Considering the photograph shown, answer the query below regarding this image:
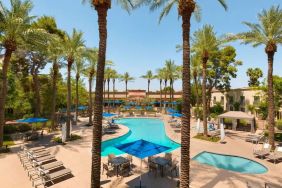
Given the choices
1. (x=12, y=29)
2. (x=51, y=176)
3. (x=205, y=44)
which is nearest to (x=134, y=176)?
(x=51, y=176)

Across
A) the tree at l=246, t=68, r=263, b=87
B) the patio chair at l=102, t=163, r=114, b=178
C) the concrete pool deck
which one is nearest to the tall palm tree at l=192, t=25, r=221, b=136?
the concrete pool deck

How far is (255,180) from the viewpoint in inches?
424

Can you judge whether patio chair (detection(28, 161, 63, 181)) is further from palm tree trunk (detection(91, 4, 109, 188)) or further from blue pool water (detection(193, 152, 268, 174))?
blue pool water (detection(193, 152, 268, 174))

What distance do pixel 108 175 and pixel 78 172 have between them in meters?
1.99

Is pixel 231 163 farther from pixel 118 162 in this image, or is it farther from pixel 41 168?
pixel 41 168

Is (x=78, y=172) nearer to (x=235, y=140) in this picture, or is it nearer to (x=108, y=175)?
(x=108, y=175)

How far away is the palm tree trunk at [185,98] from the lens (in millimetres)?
8305

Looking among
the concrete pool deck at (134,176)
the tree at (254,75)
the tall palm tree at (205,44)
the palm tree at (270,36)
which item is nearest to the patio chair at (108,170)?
the concrete pool deck at (134,176)

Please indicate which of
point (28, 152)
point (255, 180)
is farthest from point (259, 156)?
point (28, 152)

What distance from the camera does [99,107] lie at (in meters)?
8.73

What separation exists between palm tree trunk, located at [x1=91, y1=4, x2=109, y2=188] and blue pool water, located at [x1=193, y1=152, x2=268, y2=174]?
9.03 meters

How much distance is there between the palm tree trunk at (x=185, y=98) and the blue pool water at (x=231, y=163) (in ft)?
21.8

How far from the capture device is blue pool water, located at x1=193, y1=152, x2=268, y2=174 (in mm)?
13096

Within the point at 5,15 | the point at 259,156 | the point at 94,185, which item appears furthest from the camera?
the point at 5,15
